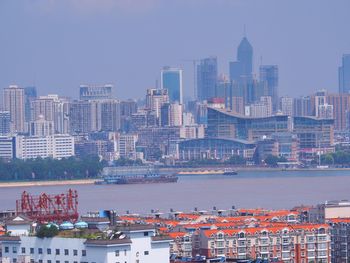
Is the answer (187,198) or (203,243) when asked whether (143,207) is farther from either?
(203,243)

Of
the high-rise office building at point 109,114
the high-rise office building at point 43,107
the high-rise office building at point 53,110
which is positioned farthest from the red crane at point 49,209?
the high-rise office building at point 43,107

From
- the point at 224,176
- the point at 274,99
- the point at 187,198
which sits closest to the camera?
the point at 187,198

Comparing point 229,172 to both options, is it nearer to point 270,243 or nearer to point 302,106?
point 302,106

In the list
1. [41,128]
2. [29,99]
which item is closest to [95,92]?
[29,99]

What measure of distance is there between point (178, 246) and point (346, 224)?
2.88 m

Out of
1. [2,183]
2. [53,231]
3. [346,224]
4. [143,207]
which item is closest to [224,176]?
[2,183]

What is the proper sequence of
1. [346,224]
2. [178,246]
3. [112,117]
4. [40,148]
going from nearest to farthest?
1. [178,246]
2. [346,224]
3. [40,148]
4. [112,117]

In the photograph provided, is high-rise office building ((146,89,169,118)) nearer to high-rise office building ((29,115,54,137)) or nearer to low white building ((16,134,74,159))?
high-rise office building ((29,115,54,137))

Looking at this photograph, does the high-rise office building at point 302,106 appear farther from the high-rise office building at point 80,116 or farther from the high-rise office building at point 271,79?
→ the high-rise office building at point 80,116

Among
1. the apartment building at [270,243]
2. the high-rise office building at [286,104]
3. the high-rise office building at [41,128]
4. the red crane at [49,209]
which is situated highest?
the high-rise office building at [286,104]

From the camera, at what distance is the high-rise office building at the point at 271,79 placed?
12112 cm

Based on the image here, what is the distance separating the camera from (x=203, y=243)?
72.0ft

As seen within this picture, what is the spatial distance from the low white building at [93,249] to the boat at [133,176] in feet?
151

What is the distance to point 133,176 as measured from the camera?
6562cm
